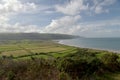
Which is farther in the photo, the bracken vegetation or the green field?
the green field

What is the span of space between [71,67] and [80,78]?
1.06 metres

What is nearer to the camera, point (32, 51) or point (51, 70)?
point (51, 70)

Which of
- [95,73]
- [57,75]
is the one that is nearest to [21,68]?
[57,75]

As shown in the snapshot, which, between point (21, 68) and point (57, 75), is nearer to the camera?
point (57, 75)

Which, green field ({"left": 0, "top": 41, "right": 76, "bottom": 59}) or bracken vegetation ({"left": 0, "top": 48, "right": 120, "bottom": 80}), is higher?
bracken vegetation ({"left": 0, "top": 48, "right": 120, "bottom": 80})

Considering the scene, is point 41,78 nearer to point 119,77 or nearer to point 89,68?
point 89,68

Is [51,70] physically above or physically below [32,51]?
above

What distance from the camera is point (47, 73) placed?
552 inches

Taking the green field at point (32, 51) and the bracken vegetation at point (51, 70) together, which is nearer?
the bracken vegetation at point (51, 70)

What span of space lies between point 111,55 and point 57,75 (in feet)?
29.1

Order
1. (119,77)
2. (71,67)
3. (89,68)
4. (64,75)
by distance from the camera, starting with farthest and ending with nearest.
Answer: (119,77) < (89,68) < (71,67) < (64,75)

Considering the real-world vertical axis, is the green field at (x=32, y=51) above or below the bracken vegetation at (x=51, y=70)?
below

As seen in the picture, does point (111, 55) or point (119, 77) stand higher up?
point (111, 55)

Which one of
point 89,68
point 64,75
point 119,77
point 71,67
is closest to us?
point 64,75
